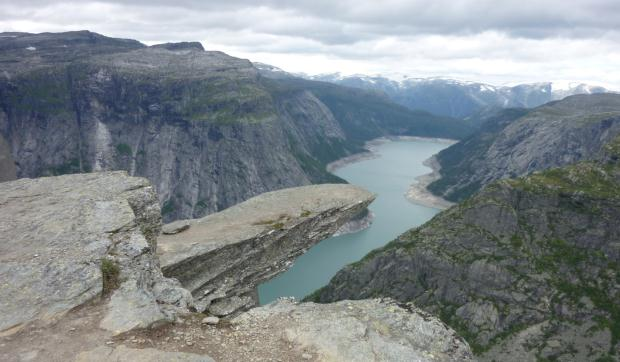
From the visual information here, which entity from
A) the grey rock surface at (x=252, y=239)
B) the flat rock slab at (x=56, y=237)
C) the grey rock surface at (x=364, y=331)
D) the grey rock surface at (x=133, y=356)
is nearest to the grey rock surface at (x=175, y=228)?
the grey rock surface at (x=252, y=239)

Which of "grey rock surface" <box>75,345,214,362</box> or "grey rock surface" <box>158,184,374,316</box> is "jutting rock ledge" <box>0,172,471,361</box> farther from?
"grey rock surface" <box>158,184,374,316</box>

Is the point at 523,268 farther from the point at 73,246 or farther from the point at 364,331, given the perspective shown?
the point at 73,246

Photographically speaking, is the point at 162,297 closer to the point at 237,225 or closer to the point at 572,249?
the point at 237,225

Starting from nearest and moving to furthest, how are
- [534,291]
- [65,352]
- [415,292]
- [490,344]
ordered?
[65,352] < [490,344] < [534,291] < [415,292]

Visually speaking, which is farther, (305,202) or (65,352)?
(305,202)

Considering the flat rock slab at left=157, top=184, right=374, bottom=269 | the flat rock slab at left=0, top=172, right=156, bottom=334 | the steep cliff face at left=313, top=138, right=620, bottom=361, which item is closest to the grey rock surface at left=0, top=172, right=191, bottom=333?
the flat rock slab at left=0, top=172, right=156, bottom=334

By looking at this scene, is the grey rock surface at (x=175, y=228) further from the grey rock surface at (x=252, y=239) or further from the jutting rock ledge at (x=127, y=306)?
the jutting rock ledge at (x=127, y=306)

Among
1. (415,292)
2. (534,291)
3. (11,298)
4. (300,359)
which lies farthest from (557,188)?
(11,298)
